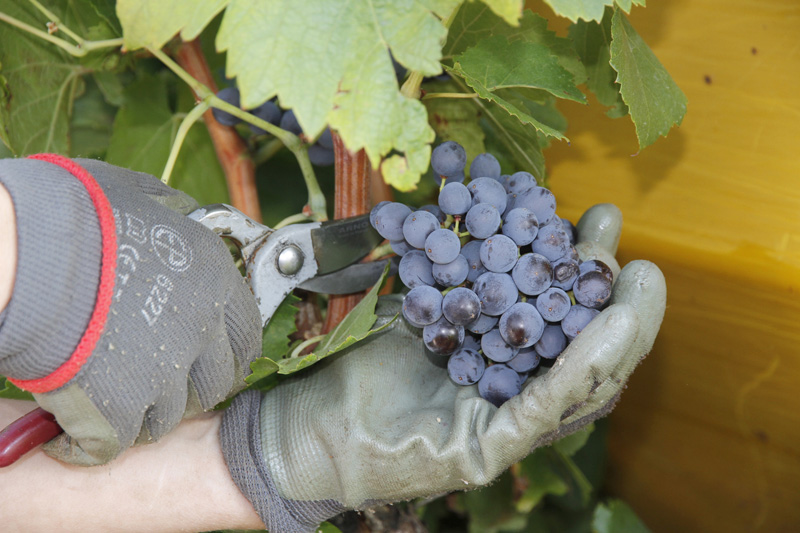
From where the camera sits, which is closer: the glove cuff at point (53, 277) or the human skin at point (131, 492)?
the glove cuff at point (53, 277)

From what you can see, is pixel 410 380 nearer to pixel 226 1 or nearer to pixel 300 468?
pixel 300 468

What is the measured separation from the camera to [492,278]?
0.58 metres

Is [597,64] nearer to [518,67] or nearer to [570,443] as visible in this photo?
[518,67]

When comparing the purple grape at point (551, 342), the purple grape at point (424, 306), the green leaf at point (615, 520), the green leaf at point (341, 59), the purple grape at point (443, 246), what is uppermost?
the green leaf at point (341, 59)

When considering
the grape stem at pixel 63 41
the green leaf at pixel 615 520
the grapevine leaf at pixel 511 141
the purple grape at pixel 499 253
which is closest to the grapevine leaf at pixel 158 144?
the grape stem at pixel 63 41

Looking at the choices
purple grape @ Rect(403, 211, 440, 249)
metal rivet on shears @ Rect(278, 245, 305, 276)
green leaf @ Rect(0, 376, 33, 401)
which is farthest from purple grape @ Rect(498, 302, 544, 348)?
green leaf @ Rect(0, 376, 33, 401)

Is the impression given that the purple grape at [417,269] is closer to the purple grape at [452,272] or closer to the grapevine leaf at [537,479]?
the purple grape at [452,272]

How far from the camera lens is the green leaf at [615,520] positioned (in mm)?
1085

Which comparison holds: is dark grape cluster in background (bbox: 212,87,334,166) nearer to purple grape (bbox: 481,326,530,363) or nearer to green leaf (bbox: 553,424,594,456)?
purple grape (bbox: 481,326,530,363)

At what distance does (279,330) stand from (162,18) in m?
0.35

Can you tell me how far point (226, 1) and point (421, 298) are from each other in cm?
29

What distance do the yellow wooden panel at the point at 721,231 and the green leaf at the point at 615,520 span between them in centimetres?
14

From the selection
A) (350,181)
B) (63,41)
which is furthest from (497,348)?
(63,41)

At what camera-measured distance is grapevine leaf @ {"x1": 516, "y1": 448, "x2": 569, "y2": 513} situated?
3.64 feet
